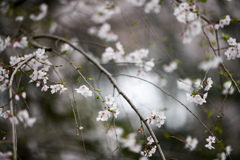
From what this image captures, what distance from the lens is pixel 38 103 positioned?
2695mm

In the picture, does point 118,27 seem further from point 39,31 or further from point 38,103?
point 38,103

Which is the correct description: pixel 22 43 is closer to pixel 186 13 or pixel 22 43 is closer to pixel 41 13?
pixel 41 13

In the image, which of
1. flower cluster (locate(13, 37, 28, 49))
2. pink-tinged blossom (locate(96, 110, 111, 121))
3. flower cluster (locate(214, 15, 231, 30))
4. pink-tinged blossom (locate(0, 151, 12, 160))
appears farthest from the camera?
flower cluster (locate(13, 37, 28, 49))

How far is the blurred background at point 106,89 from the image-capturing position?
2.08 m

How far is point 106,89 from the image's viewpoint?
1.93 meters

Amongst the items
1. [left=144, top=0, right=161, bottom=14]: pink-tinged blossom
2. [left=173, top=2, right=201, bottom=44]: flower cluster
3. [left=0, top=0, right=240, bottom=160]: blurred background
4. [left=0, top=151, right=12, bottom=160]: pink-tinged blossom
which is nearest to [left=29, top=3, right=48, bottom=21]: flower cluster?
[left=0, top=0, right=240, bottom=160]: blurred background

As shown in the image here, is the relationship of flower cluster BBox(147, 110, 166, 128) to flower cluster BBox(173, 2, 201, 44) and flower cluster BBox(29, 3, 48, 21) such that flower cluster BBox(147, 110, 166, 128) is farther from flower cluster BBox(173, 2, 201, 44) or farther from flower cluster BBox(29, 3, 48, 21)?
flower cluster BBox(29, 3, 48, 21)

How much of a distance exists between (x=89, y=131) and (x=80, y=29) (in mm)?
1803

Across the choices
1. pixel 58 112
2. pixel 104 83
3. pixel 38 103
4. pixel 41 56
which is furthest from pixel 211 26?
pixel 58 112

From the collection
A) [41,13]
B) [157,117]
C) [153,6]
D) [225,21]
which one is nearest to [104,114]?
[157,117]

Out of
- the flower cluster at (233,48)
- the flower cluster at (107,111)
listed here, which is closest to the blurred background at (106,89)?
the flower cluster at (233,48)

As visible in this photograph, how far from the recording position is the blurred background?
6.82ft

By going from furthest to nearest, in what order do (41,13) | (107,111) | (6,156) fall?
(41,13), (107,111), (6,156)

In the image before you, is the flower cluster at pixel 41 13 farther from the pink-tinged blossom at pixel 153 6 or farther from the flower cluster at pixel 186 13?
the flower cluster at pixel 186 13
